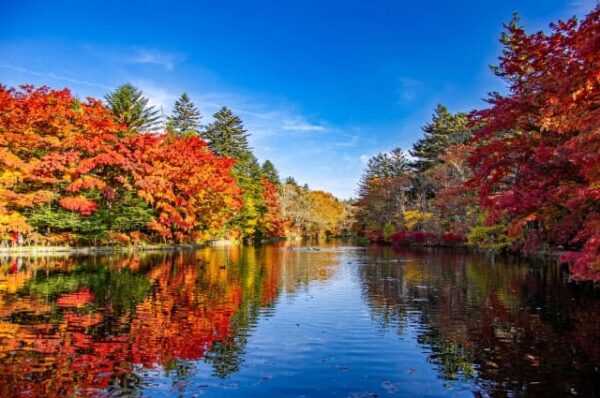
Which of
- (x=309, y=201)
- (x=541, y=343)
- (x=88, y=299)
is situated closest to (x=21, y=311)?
(x=88, y=299)

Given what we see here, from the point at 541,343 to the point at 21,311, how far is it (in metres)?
12.6

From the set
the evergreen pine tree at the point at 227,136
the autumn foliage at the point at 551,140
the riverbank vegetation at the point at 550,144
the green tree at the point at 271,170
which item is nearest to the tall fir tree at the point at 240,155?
the evergreen pine tree at the point at 227,136

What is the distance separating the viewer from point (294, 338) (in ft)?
33.9

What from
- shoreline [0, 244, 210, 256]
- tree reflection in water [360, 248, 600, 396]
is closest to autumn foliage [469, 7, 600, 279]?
tree reflection in water [360, 248, 600, 396]

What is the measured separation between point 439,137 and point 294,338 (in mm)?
59520

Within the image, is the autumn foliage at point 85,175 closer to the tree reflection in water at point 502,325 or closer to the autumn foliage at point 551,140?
the tree reflection in water at point 502,325

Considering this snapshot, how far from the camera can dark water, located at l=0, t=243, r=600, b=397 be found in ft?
23.7

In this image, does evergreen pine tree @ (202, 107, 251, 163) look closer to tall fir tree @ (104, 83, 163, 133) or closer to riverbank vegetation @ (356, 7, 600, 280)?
tall fir tree @ (104, 83, 163, 133)

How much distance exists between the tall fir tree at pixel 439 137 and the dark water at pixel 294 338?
152ft

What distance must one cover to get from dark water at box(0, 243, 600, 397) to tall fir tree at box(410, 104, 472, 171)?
46.3 meters

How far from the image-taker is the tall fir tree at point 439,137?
62.8 metres

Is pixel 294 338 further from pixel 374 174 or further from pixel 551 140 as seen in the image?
pixel 374 174

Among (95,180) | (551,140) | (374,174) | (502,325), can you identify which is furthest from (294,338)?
(374,174)

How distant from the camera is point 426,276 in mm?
22250
